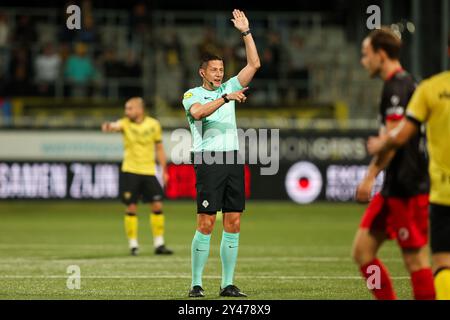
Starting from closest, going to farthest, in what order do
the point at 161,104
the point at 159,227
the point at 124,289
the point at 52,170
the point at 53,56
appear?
1. the point at 124,289
2. the point at 159,227
3. the point at 52,170
4. the point at 161,104
5. the point at 53,56

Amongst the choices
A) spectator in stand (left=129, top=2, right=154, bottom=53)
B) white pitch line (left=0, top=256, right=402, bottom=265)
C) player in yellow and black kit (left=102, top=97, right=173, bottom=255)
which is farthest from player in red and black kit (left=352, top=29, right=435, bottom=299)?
spectator in stand (left=129, top=2, right=154, bottom=53)

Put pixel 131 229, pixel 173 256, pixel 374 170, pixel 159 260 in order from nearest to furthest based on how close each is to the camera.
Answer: pixel 374 170, pixel 159 260, pixel 173 256, pixel 131 229

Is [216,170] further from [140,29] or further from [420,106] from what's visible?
[140,29]

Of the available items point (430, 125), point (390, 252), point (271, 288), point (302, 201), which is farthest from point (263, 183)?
point (430, 125)

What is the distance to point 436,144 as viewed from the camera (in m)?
7.50

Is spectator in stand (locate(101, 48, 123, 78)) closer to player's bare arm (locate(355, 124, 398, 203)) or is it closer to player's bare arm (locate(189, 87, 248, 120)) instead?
player's bare arm (locate(189, 87, 248, 120))

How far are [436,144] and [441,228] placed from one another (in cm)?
62

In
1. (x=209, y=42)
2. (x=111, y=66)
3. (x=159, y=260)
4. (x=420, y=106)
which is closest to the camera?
(x=420, y=106)

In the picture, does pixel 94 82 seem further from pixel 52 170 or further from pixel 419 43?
pixel 419 43

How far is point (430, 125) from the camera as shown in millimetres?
7461

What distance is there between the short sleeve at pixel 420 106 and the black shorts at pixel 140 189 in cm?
853

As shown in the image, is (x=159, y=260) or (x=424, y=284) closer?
(x=424, y=284)

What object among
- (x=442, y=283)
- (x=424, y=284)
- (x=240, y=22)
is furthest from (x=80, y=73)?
(x=442, y=283)

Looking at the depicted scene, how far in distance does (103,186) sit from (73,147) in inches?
46.0
